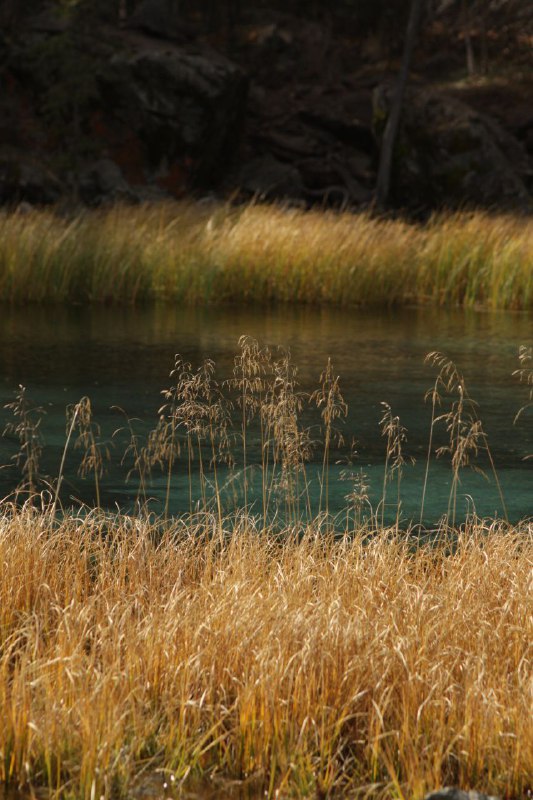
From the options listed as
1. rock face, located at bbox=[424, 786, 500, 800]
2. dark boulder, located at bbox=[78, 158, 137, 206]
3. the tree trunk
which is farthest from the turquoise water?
dark boulder, located at bbox=[78, 158, 137, 206]

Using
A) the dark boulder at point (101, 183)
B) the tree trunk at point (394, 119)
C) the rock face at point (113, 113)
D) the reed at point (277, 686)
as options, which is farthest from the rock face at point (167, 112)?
the reed at point (277, 686)

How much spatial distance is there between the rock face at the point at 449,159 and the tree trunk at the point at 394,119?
1.20 feet

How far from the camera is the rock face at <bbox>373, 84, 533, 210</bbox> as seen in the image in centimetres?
2269

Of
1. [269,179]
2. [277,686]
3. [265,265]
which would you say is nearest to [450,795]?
[277,686]

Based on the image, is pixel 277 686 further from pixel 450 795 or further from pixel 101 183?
pixel 101 183

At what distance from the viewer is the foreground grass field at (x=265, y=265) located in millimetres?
14250

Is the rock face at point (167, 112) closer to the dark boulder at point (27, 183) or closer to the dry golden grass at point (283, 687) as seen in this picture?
the dark boulder at point (27, 183)

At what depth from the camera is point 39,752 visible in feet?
10.5

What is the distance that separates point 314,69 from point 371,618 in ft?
89.6

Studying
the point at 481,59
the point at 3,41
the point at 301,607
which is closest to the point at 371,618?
the point at 301,607

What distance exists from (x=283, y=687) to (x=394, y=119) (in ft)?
67.0

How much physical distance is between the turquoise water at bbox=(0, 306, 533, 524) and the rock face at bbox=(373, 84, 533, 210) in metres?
9.33

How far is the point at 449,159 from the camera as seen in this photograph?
22.9 m

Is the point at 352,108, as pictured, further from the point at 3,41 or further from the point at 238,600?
the point at 238,600
